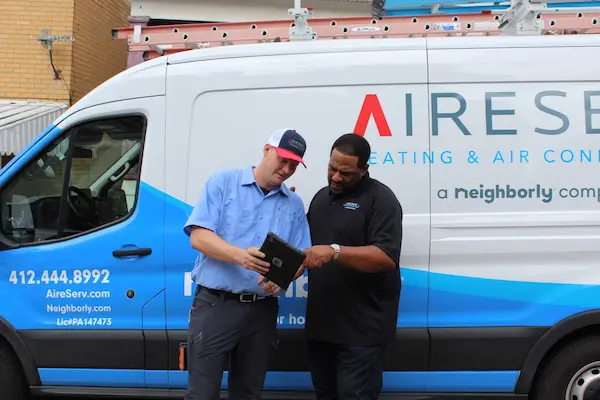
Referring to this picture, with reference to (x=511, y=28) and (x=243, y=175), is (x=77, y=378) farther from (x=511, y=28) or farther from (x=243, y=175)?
(x=511, y=28)

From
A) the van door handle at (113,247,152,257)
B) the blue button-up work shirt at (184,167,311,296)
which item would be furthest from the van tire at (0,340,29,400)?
the blue button-up work shirt at (184,167,311,296)

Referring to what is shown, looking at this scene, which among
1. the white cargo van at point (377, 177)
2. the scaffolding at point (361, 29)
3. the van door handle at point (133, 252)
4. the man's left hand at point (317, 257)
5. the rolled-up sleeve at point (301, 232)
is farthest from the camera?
the scaffolding at point (361, 29)

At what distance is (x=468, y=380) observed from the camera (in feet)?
10.2

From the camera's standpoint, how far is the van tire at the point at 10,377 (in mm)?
3299

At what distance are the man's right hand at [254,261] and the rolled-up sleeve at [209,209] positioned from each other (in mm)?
242

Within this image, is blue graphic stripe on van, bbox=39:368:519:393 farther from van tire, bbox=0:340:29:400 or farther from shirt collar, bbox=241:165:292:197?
shirt collar, bbox=241:165:292:197

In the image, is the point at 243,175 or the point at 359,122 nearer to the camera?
the point at 243,175

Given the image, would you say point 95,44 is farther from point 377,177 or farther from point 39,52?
point 377,177

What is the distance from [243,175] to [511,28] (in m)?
2.12

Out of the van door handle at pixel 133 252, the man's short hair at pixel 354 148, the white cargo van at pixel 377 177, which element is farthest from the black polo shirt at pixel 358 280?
the van door handle at pixel 133 252

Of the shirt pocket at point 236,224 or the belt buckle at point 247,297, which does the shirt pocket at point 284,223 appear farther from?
the belt buckle at point 247,297

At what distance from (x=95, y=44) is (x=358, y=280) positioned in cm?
670

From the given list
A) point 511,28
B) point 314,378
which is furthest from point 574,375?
point 511,28

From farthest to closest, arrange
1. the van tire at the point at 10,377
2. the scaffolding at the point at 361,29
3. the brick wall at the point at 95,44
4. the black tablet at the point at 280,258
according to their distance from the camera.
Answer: the brick wall at the point at 95,44
the scaffolding at the point at 361,29
the van tire at the point at 10,377
the black tablet at the point at 280,258
